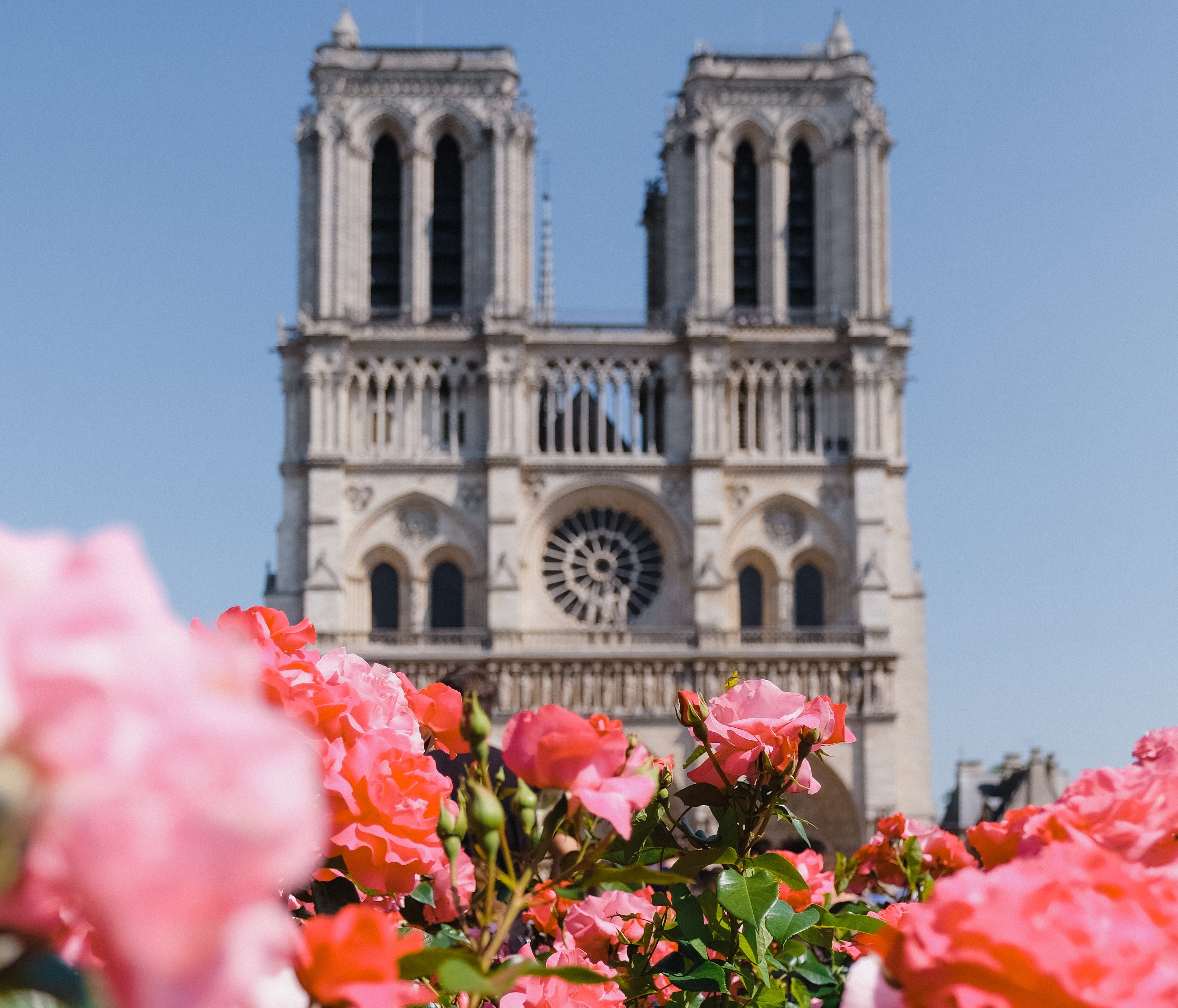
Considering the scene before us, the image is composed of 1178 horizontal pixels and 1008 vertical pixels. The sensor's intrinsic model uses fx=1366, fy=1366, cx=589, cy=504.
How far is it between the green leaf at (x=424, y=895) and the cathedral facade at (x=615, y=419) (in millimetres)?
23762

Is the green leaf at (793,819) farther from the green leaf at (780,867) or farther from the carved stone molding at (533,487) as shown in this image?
the carved stone molding at (533,487)

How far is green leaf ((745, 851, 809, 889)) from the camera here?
2.28m

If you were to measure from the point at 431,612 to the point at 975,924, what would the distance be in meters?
26.6

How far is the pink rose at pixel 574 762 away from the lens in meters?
1.56

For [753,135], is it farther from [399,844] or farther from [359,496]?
[399,844]

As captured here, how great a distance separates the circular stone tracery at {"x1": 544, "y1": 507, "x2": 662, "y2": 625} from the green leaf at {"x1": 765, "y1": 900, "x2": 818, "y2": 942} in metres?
25.4

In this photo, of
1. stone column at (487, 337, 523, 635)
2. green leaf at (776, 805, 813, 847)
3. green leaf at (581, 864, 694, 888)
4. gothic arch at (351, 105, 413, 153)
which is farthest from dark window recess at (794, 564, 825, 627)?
green leaf at (581, 864, 694, 888)

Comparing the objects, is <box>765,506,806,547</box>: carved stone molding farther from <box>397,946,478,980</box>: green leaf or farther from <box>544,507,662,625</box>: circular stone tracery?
<box>397,946,478,980</box>: green leaf

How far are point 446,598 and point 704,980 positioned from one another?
25307 millimetres

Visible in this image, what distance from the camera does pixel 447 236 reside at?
94.5 ft

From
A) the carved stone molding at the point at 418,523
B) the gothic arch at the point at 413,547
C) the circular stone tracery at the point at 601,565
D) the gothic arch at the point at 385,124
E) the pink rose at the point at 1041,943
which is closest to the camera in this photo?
the pink rose at the point at 1041,943

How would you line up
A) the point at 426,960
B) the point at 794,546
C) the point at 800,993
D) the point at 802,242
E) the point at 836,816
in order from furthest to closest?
the point at 802,242 < the point at 794,546 < the point at 836,816 < the point at 800,993 < the point at 426,960

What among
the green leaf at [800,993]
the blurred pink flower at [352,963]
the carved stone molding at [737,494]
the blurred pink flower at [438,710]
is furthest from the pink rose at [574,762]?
the carved stone molding at [737,494]

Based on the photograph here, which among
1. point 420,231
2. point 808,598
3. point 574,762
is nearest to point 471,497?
point 420,231
